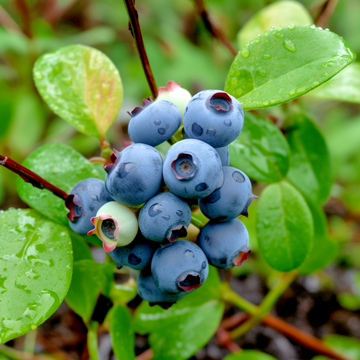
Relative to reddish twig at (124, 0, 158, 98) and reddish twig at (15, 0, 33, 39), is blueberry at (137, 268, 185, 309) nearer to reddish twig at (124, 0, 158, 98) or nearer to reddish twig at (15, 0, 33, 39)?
reddish twig at (124, 0, 158, 98)

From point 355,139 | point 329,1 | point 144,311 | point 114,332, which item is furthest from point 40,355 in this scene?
point 355,139

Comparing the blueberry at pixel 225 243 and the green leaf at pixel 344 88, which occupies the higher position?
the green leaf at pixel 344 88

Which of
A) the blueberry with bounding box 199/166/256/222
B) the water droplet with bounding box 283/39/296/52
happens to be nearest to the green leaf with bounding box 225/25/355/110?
the water droplet with bounding box 283/39/296/52

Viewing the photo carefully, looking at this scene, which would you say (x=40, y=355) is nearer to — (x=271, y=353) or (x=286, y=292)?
(x=271, y=353)

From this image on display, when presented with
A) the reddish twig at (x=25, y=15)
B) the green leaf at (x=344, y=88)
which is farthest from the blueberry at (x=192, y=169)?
the reddish twig at (x=25, y=15)

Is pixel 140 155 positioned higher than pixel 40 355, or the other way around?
pixel 140 155

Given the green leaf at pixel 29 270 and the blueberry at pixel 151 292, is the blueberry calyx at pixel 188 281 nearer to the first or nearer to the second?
the blueberry at pixel 151 292

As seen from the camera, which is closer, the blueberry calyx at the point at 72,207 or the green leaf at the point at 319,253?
the blueberry calyx at the point at 72,207
